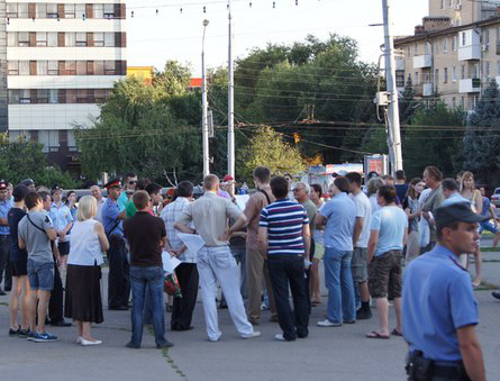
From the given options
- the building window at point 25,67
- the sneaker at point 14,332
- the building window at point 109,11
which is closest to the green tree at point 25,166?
the building window at point 25,67

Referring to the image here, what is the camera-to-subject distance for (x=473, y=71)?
79.8 meters

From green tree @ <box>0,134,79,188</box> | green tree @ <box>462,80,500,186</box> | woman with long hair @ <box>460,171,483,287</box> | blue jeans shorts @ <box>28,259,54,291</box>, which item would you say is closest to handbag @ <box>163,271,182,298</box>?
blue jeans shorts @ <box>28,259,54,291</box>

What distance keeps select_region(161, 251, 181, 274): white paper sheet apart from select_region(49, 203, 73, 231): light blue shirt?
4.92 metres

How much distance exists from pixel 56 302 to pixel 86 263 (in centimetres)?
183

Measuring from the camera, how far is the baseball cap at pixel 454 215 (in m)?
4.98

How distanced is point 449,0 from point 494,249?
2641 inches

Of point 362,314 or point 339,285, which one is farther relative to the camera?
point 362,314

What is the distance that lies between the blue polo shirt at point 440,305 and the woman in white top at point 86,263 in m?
6.52

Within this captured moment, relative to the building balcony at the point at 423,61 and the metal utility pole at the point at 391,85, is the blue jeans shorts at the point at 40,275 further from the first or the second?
the building balcony at the point at 423,61

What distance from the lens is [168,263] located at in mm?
11820

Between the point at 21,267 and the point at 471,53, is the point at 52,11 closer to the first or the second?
the point at 471,53

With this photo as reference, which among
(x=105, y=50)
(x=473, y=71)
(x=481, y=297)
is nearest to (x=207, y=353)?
(x=481, y=297)

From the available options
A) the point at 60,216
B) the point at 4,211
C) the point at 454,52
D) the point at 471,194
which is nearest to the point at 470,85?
the point at 454,52

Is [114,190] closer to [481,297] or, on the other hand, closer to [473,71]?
[481,297]
